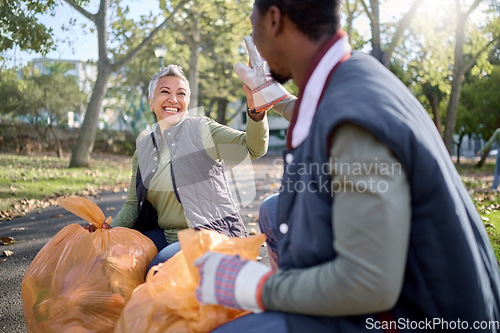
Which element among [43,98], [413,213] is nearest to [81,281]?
[413,213]

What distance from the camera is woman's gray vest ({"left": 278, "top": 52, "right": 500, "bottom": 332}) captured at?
3.78 feet

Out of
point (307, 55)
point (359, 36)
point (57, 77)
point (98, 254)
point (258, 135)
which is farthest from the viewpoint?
point (57, 77)

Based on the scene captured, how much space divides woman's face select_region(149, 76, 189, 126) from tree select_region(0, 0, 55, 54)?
6.42 meters

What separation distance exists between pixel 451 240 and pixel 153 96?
8.06ft

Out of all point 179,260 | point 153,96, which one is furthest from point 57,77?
point 179,260

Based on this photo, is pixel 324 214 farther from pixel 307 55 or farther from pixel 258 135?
pixel 258 135

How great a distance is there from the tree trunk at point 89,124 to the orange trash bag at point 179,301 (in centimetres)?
1352

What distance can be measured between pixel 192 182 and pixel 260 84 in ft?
2.71

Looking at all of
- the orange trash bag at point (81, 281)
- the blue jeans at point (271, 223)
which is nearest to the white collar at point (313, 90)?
the blue jeans at point (271, 223)

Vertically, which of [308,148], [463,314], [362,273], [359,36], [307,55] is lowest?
[463,314]

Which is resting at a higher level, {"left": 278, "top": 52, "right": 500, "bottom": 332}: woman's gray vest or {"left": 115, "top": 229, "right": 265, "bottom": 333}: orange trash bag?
{"left": 278, "top": 52, "right": 500, "bottom": 332}: woman's gray vest

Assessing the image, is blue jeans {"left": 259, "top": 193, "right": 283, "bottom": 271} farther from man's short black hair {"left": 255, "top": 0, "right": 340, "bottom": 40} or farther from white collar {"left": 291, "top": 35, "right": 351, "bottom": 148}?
man's short black hair {"left": 255, "top": 0, "right": 340, "bottom": 40}

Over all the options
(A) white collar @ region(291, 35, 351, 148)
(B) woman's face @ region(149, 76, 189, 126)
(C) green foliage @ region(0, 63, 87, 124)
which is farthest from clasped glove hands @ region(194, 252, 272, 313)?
(C) green foliage @ region(0, 63, 87, 124)

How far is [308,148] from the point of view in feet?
4.18
